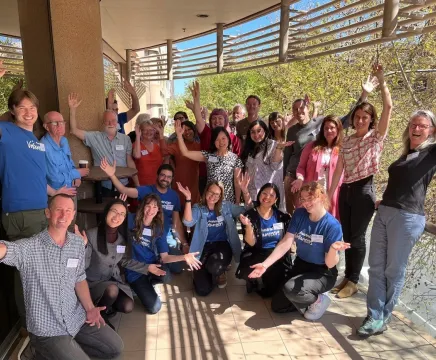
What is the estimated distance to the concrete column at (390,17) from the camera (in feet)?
11.6

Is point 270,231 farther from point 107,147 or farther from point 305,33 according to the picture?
point 305,33

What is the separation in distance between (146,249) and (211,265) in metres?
0.68

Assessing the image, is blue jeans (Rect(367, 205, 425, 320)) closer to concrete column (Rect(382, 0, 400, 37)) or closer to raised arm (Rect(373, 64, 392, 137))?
raised arm (Rect(373, 64, 392, 137))

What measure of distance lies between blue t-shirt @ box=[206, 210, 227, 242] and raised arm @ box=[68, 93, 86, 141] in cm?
164

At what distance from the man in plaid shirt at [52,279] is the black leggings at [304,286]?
173 cm

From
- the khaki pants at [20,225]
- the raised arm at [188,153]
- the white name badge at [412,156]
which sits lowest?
the khaki pants at [20,225]

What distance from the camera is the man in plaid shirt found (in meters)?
2.20

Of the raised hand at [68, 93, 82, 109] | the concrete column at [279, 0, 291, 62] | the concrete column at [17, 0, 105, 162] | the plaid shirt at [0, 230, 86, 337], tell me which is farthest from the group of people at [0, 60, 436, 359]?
the concrete column at [279, 0, 291, 62]

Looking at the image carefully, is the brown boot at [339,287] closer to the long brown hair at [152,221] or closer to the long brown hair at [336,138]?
the long brown hair at [336,138]

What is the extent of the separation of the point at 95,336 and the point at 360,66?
7.25 meters

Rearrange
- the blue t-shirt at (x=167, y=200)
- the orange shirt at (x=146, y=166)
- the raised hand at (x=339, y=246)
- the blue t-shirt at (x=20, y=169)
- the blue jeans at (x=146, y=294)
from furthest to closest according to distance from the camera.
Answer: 1. the orange shirt at (x=146, y=166)
2. the blue t-shirt at (x=167, y=200)
3. the blue jeans at (x=146, y=294)
4. the raised hand at (x=339, y=246)
5. the blue t-shirt at (x=20, y=169)

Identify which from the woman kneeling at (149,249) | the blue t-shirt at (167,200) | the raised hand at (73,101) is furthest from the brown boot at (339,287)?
the raised hand at (73,101)

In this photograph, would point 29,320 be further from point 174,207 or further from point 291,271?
point 291,271

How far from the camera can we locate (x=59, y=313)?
2311mm
